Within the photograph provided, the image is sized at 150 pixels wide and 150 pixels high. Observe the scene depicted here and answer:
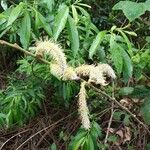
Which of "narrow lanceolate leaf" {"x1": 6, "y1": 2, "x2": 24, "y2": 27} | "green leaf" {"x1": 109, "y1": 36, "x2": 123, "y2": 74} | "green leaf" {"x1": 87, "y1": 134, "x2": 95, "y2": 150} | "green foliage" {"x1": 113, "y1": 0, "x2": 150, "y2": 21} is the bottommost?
"green leaf" {"x1": 87, "y1": 134, "x2": 95, "y2": 150}

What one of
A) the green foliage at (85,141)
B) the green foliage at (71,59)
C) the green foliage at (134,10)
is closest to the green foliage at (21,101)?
the green foliage at (71,59)

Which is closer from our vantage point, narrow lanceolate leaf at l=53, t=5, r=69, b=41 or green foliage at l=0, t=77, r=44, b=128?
narrow lanceolate leaf at l=53, t=5, r=69, b=41

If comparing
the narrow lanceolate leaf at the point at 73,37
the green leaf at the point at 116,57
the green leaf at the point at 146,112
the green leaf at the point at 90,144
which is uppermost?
the narrow lanceolate leaf at the point at 73,37

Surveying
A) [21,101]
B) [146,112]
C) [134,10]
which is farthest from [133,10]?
[21,101]

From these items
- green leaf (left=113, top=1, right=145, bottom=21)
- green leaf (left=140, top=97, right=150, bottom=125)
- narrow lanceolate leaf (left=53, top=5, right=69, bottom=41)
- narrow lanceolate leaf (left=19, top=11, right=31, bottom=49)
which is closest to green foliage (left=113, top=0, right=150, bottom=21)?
green leaf (left=113, top=1, right=145, bottom=21)

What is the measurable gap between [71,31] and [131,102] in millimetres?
1026

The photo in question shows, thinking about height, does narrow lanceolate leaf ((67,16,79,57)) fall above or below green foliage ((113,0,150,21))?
below

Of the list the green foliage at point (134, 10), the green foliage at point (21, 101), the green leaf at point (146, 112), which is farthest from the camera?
the green foliage at point (21, 101)

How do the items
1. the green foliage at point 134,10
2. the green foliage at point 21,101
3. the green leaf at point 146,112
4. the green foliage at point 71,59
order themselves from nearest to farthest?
the green foliage at point 134,10 → the green foliage at point 71,59 → the green leaf at point 146,112 → the green foliage at point 21,101

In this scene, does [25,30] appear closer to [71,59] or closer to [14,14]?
[14,14]

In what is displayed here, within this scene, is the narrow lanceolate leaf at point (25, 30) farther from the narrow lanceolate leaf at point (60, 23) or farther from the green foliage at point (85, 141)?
the green foliage at point (85, 141)

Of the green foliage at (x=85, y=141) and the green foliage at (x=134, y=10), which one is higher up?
the green foliage at (x=134, y=10)

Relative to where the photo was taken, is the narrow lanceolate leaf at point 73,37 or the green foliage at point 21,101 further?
the green foliage at point 21,101

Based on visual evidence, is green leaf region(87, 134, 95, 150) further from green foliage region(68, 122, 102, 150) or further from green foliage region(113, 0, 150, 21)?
green foliage region(113, 0, 150, 21)
